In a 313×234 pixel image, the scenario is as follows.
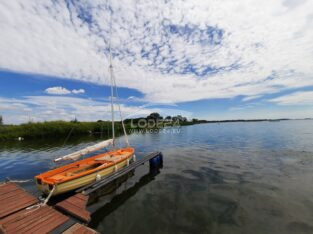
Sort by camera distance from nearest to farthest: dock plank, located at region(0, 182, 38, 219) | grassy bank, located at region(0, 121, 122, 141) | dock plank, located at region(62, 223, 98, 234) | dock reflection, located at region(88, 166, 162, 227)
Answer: dock plank, located at region(62, 223, 98, 234) < dock plank, located at region(0, 182, 38, 219) < dock reflection, located at region(88, 166, 162, 227) < grassy bank, located at region(0, 121, 122, 141)

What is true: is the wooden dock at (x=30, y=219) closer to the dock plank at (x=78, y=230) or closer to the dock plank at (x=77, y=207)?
the dock plank at (x=78, y=230)

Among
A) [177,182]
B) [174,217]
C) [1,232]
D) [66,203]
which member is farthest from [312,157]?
[1,232]

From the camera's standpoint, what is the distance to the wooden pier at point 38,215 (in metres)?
7.55

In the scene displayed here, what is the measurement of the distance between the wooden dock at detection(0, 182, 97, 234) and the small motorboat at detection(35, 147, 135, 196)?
1.45 metres

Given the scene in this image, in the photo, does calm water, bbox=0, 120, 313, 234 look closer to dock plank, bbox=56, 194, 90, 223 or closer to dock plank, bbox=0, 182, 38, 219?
dock plank, bbox=56, 194, 90, 223

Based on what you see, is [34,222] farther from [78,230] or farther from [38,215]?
[78,230]

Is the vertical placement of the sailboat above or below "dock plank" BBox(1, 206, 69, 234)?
above

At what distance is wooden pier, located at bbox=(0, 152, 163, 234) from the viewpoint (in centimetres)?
755

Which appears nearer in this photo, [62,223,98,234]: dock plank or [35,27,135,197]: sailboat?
Result: [62,223,98,234]: dock plank

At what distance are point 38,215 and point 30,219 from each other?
15.1 inches

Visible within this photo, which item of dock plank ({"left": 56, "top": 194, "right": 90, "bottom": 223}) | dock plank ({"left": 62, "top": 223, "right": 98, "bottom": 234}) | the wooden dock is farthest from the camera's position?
dock plank ({"left": 56, "top": 194, "right": 90, "bottom": 223})

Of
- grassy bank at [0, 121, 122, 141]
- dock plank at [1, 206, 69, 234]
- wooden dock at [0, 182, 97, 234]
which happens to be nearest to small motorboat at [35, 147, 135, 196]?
wooden dock at [0, 182, 97, 234]

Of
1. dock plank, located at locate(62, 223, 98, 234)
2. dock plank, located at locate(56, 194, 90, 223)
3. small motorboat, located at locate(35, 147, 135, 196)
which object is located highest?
small motorboat, located at locate(35, 147, 135, 196)

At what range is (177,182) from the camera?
Result: 1588cm
